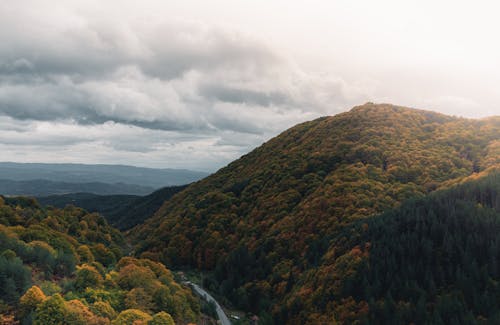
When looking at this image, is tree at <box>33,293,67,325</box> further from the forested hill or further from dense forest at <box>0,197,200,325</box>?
the forested hill

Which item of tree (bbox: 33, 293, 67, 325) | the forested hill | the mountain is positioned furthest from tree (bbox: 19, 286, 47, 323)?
the mountain

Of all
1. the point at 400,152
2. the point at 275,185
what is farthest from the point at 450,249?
the point at 275,185

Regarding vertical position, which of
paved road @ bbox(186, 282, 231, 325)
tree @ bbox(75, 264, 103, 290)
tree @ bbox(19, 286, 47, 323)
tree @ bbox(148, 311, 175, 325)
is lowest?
paved road @ bbox(186, 282, 231, 325)

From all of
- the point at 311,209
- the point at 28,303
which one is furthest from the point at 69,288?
the point at 311,209

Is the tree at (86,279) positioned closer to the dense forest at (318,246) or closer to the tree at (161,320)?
the dense forest at (318,246)

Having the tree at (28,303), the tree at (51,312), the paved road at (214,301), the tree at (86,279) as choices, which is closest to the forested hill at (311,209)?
the paved road at (214,301)

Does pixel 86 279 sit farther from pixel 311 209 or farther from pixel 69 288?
pixel 311 209
